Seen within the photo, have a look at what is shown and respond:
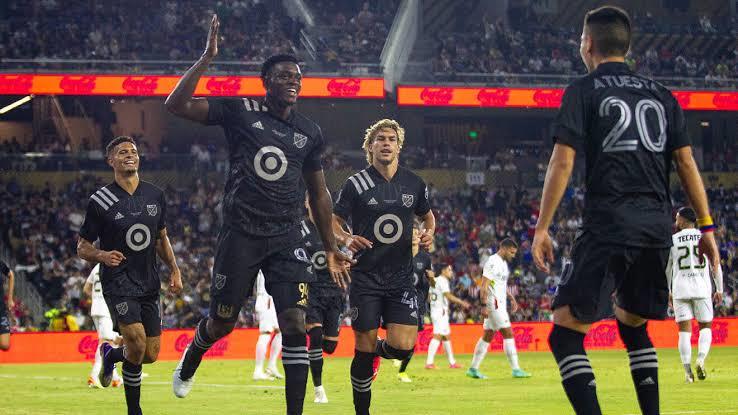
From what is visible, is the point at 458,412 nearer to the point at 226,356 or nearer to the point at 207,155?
the point at 226,356

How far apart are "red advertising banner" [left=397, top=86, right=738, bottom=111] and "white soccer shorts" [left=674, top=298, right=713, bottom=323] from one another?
24.0 meters

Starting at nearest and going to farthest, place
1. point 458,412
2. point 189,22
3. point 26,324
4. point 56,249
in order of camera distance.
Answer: point 458,412, point 26,324, point 56,249, point 189,22

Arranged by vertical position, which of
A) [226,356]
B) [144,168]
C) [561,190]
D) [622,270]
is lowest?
[226,356]

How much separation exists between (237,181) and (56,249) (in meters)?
29.0

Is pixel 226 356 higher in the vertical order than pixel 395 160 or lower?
lower

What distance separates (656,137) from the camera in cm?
734

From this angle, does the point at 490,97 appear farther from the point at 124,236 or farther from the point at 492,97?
the point at 124,236

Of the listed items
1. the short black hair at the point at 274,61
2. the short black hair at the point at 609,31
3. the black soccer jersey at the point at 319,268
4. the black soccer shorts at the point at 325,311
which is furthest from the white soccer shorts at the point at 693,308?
the short black hair at the point at 609,31

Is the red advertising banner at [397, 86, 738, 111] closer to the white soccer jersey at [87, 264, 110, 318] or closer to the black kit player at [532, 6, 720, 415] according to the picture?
the white soccer jersey at [87, 264, 110, 318]

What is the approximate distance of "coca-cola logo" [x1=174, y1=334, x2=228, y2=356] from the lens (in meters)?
30.1

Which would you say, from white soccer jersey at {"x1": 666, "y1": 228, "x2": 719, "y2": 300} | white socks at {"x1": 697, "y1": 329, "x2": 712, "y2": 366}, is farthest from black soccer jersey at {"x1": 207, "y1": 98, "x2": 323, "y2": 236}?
white socks at {"x1": 697, "y1": 329, "x2": 712, "y2": 366}

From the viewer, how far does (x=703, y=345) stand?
18.2 metres

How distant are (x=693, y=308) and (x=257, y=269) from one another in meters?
10.6

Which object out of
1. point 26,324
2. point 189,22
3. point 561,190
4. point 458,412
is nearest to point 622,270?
point 561,190
